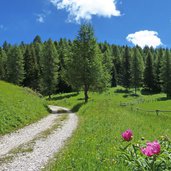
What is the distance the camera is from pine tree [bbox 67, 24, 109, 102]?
46.8 meters

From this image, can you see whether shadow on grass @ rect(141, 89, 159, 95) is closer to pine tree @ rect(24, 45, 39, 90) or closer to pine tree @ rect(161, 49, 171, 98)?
pine tree @ rect(161, 49, 171, 98)

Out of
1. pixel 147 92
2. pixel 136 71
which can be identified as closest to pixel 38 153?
pixel 147 92

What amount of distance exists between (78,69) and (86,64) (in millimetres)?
1497

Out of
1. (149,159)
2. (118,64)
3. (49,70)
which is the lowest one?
(149,159)

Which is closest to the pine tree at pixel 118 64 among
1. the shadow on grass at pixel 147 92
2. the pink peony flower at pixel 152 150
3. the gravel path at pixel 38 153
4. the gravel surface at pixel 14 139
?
the shadow on grass at pixel 147 92

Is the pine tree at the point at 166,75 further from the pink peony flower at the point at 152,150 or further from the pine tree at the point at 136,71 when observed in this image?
the pink peony flower at the point at 152,150

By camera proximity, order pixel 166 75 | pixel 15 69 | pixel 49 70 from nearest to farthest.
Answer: pixel 49 70
pixel 15 69
pixel 166 75

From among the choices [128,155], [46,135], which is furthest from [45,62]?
[128,155]

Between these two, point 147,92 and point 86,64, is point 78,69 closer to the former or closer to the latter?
point 86,64

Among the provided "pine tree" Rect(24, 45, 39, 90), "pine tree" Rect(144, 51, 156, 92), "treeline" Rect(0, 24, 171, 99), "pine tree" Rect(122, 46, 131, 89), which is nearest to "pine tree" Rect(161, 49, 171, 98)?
"treeline" Rect(0, 24, 171, 99)

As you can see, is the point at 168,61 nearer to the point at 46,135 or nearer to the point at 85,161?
the point at 46,135

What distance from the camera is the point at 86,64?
46.6 m

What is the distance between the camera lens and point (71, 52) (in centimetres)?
4941

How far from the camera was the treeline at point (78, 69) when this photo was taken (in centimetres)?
4759
